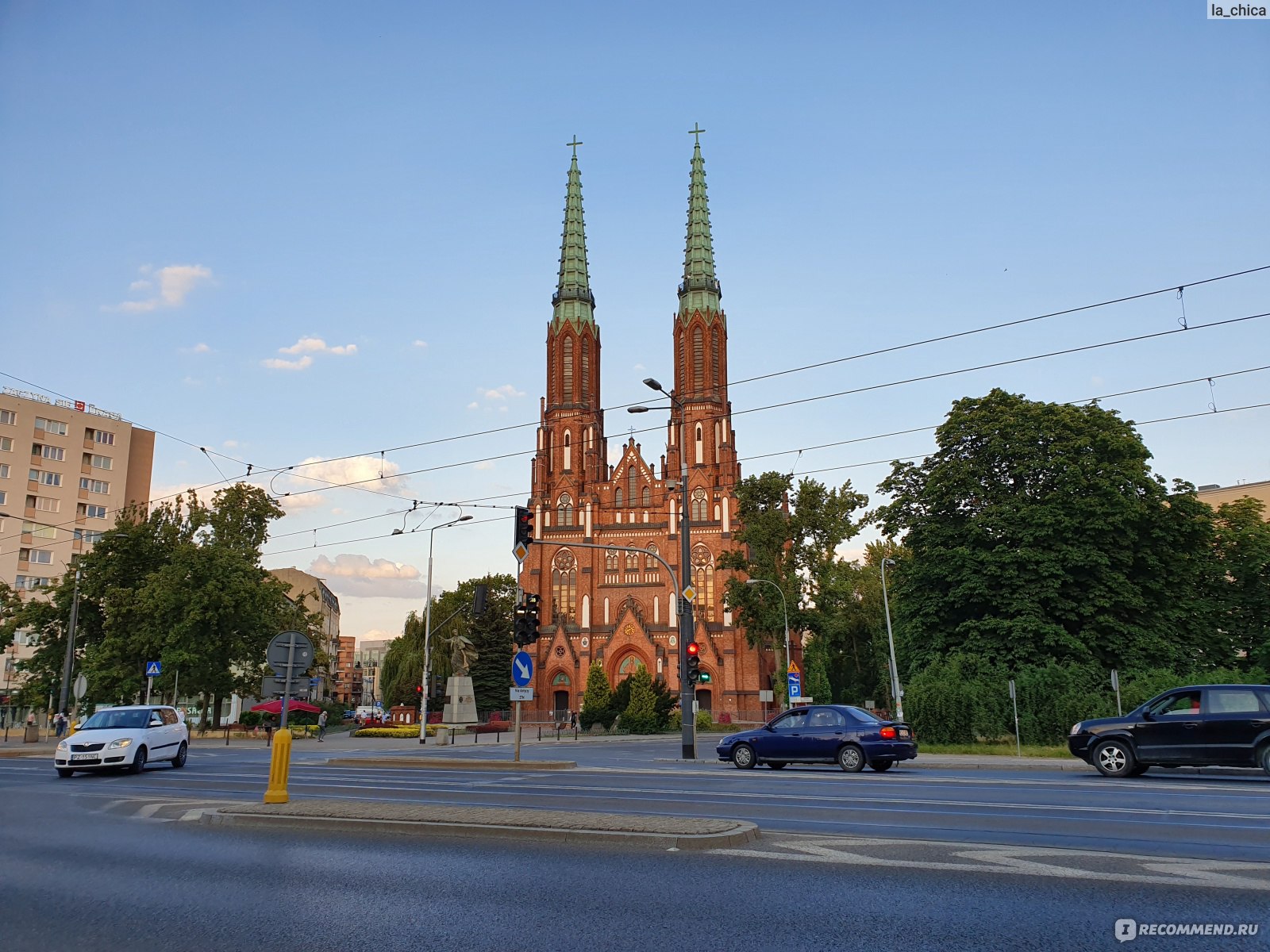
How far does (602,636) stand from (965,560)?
47.4 metres

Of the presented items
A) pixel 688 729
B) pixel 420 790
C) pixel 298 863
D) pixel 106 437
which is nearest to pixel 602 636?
pixel 106 437

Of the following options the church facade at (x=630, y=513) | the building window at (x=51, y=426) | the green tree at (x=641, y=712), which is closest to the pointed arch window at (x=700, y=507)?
the church facade at (x=630, y=513)

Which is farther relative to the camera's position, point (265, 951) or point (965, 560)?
point (965, 560)

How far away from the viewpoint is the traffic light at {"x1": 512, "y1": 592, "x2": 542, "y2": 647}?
21.4 metres

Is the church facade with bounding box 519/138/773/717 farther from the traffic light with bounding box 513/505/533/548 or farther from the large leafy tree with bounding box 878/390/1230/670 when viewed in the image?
the traffic light with bounding box 513/505/533/548

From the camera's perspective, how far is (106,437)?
258 ft

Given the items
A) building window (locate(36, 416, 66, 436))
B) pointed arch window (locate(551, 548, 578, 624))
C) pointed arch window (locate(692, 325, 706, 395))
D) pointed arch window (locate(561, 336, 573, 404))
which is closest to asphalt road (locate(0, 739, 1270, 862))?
pointed arch window (locate(551, 548, 578, 624))

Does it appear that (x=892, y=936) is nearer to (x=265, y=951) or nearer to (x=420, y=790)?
(x=265, y=951)

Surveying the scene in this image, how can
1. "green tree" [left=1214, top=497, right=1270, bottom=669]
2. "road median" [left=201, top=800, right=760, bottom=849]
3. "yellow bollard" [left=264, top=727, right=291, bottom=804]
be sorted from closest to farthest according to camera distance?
"road median" [left=201, top=800, right=760, bottom=849] → "yellow bollard" [left=264, top=727, right=291, bottom=804] → "green tree" [left=1214, top=497, right=1270, bottom=669]

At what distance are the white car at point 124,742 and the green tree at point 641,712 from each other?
1252 inches

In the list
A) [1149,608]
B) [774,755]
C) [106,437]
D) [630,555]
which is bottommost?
[774,755]

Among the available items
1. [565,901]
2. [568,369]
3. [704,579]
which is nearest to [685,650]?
[565,901]

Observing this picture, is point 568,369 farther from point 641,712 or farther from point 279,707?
point 279,707

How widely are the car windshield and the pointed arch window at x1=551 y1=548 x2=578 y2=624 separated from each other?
5699cm
